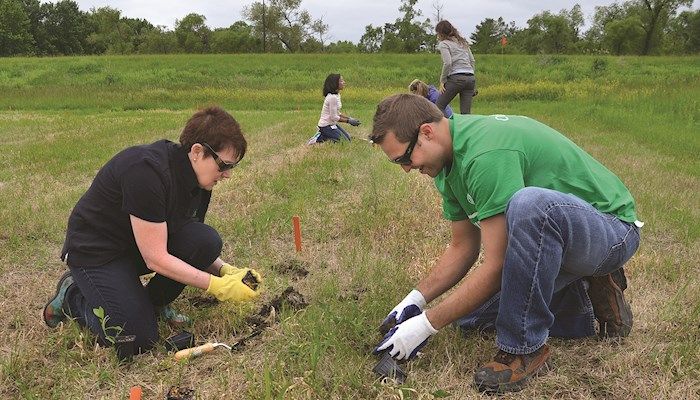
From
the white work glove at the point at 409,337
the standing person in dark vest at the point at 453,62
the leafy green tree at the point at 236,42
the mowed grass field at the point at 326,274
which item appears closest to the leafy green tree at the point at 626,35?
the leafy green tree at the point at 236,42

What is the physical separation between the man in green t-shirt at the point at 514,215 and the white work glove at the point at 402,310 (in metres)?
0.22

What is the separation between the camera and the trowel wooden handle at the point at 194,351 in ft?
9.05

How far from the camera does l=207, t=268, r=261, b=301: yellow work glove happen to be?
2967mm

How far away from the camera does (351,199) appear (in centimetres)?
577

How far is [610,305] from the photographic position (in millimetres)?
2797

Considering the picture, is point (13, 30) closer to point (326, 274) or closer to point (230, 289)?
point (326, 274)

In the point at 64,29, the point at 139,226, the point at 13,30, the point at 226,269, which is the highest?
the point at 64,29

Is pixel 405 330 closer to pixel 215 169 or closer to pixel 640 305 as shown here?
pixel 215 169

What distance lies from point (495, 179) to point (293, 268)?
205 cm

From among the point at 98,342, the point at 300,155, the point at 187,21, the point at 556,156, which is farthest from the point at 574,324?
the point at 187,21

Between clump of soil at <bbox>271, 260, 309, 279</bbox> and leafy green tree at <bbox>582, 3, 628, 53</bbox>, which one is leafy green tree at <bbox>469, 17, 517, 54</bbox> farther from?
clump of soil at <bbox>271, 260, 309, 279</bbox>

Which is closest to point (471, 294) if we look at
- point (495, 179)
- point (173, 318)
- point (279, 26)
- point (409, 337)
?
point (409, 337)

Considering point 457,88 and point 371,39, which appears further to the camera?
point 371,39

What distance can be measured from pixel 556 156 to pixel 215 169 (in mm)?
1628
